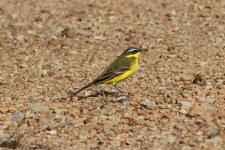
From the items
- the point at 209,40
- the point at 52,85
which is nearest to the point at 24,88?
the point at 52,85

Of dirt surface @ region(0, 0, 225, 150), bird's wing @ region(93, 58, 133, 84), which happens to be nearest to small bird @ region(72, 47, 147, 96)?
bird's wing @ region(93, 58, 133, 84)

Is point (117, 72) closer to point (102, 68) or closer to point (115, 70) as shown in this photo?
point (115, 70)

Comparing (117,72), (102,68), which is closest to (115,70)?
(117,72)

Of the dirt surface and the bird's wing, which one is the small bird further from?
the dirt surface

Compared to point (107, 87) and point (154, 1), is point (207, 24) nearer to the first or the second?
point (154, 1)

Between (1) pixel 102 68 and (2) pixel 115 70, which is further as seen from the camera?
(1) pixel 102 68

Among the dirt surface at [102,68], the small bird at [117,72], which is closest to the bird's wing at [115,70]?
the small bird at [117,72]
